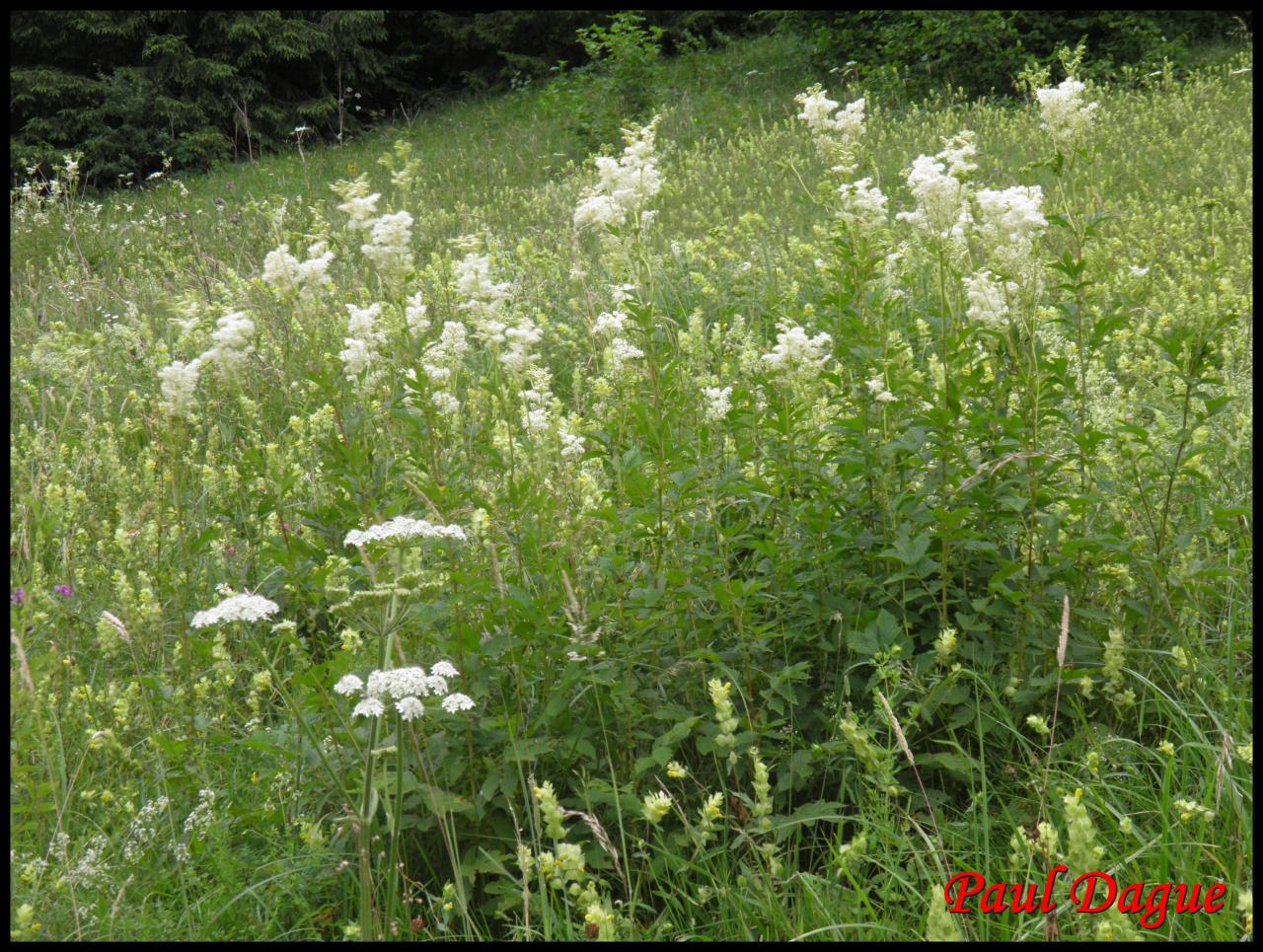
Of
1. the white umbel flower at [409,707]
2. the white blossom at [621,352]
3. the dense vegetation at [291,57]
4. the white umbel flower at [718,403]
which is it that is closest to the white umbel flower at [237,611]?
the white umbel flower at [409,707]

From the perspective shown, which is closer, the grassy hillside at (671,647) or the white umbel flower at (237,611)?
the white umbel flower at (237,611)

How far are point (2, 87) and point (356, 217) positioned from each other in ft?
4.22

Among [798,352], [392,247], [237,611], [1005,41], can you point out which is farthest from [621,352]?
[1005,41]

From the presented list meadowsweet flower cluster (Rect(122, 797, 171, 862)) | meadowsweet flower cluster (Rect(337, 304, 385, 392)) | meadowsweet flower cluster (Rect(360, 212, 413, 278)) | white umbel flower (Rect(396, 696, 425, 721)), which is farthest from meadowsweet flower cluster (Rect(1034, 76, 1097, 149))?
meadowsweet flower cluster (Rect(122, 797, 171, 862))

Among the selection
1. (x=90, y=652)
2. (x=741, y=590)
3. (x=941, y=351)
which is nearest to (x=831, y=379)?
(x=941, y=351)

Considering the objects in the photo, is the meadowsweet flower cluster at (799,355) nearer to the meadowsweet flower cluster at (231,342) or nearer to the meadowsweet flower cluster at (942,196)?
the meadowsweet flower cluster at (942,196)

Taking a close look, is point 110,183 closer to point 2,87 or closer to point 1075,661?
point 2,87

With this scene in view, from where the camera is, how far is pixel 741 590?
7.33 feet

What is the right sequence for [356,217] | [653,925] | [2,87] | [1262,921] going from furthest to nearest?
[2,87] < [356,217] < [653,925] < [1262,921]

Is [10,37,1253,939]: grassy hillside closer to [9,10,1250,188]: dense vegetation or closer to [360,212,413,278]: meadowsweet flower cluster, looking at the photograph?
[360,212,413,278]: meadowsweet flower cluster
